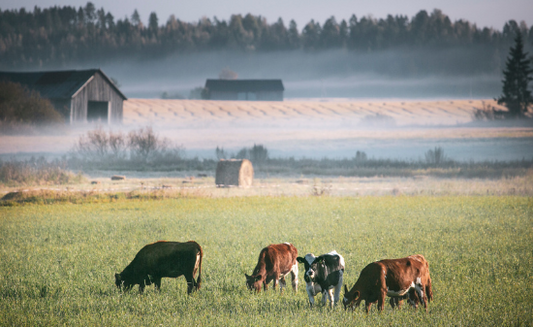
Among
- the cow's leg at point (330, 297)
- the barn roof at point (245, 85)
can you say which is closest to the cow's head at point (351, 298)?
the cow's leg at point (330, 297)

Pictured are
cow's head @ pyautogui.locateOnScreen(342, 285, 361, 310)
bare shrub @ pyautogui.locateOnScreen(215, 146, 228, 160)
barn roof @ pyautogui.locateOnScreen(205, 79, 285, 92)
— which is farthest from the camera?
barn roof @ pyautogui.locateOnScreen(205, 79, 285, 92)

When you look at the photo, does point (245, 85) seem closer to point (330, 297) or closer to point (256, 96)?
point (256, 96)

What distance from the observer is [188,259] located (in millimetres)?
7977

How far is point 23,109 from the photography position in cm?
3728

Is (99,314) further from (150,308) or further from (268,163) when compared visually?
(268,163)

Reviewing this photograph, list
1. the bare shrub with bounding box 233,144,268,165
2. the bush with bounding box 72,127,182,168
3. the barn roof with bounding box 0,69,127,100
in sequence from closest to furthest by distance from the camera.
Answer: the bush with bounding box 72,127,182,168
the bare shrub with bounding box 233,144,268,165
the barn roof with bounding box 0,69,127,100

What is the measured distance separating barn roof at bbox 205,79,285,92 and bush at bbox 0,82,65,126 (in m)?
44.6

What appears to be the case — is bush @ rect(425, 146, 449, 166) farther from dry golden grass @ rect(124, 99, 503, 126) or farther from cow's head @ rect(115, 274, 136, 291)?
cow's head @ rect(115, 274, 136, 291)

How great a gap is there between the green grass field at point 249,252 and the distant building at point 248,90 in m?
58.2

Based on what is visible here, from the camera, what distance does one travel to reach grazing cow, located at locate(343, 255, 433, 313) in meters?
6.69

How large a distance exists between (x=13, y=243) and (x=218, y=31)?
75.7m

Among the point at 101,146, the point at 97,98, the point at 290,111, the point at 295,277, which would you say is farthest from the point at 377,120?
the point at 295,277

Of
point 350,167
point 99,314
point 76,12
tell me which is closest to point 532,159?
point 350,167

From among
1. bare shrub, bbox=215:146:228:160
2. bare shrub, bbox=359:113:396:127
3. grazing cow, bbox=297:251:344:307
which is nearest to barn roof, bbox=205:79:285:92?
bare shrub, bbox=359:113:396:127
